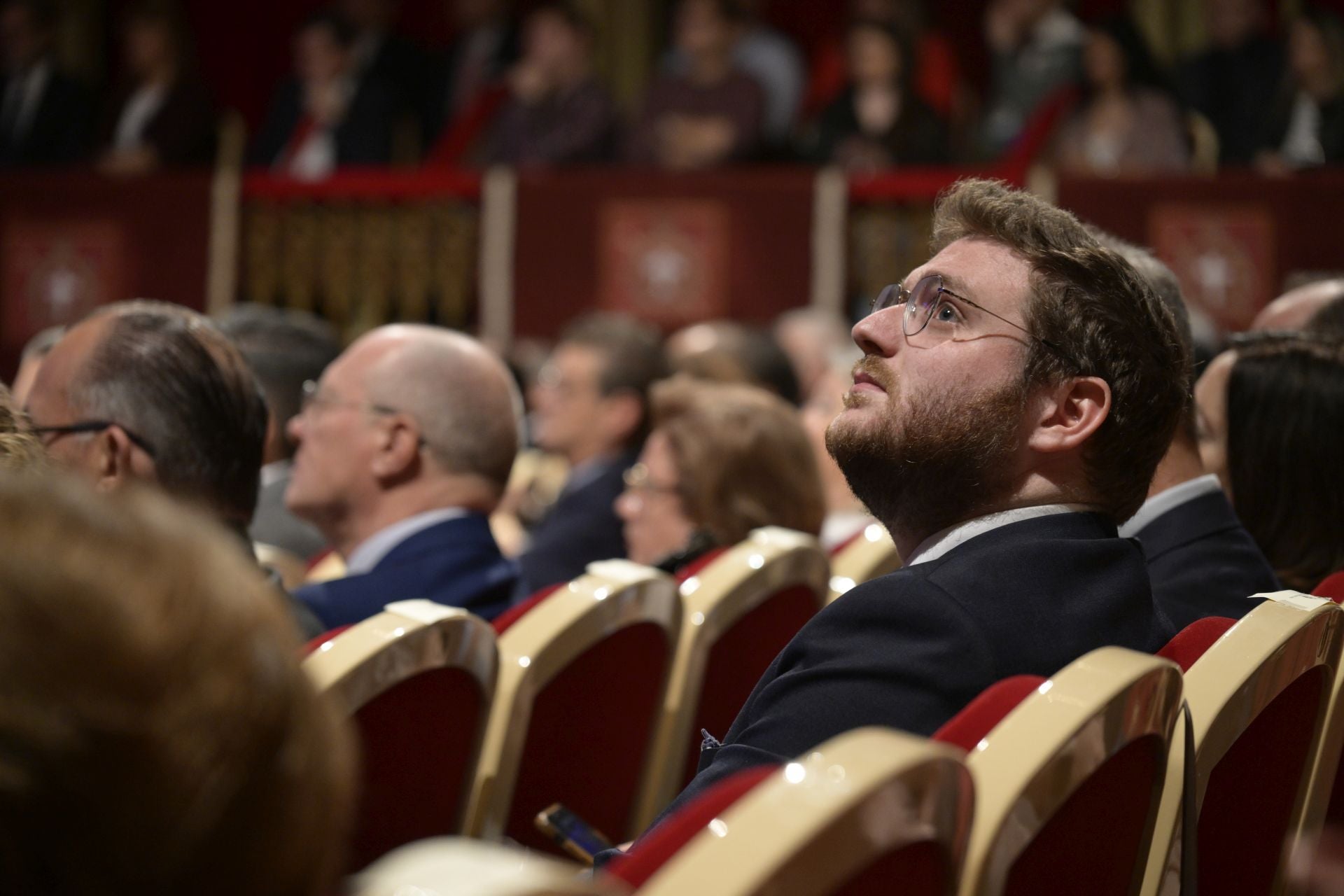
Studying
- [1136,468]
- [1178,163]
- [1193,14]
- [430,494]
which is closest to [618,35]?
[1193,14]

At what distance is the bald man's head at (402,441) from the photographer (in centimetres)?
243

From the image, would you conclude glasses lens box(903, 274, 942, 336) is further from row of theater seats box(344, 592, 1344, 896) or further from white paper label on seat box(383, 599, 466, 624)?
white paper label on seat box(383, 599, 466, 624)

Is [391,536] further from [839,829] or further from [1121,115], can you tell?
[1121,115]

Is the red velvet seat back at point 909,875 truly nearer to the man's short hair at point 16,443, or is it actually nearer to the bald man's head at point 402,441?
the man's short hair at point 16,443

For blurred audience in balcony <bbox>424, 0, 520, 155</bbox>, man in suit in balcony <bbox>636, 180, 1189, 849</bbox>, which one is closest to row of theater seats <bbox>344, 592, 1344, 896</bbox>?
man in suit in balcony <bbox>636, 180, 1189, 849</bbox>

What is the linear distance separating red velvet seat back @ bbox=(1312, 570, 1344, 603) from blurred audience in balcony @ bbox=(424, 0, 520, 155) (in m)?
6.61

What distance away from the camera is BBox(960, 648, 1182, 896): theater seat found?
0.85 metres

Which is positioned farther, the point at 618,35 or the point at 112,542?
the point at 618,35

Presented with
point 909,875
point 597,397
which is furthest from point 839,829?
point 597,397

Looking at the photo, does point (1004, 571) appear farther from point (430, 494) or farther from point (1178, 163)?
point (1178, 163)

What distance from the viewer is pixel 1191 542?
1806mm

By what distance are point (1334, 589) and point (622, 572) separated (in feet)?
2.54

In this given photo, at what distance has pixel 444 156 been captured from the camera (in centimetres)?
698

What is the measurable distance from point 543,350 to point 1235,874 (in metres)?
4.91
